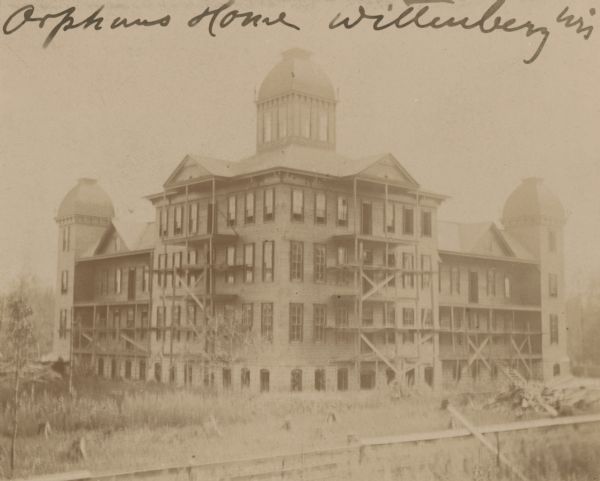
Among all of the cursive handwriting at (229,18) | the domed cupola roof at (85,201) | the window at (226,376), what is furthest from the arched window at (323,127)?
the cursive handwriting at (229,18)

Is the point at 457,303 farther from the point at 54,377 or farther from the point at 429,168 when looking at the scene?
the point at 54,377

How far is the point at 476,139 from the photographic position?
1565 centimetres

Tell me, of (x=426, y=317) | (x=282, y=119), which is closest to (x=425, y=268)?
(x=426, y=317)

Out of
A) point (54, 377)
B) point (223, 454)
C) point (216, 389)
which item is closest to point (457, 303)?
point (216, 389)

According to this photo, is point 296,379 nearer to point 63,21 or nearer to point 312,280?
point 312,280

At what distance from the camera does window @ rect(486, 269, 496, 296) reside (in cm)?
2823

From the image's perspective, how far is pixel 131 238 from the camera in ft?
88.4

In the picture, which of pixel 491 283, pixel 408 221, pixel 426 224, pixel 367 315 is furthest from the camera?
pixel 491 283

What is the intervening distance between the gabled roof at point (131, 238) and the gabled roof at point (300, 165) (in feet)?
15.3

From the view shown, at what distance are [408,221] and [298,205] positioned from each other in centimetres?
379

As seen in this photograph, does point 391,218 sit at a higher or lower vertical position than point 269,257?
higher

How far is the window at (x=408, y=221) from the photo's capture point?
24672 millimetres

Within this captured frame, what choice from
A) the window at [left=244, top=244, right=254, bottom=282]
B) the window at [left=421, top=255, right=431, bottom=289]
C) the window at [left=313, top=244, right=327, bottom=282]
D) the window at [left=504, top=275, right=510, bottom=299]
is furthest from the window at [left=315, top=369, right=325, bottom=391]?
the window at [left=504, top=275, right=510, bottom=299]

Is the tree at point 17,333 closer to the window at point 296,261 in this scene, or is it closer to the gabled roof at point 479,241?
the window at point 296,261
